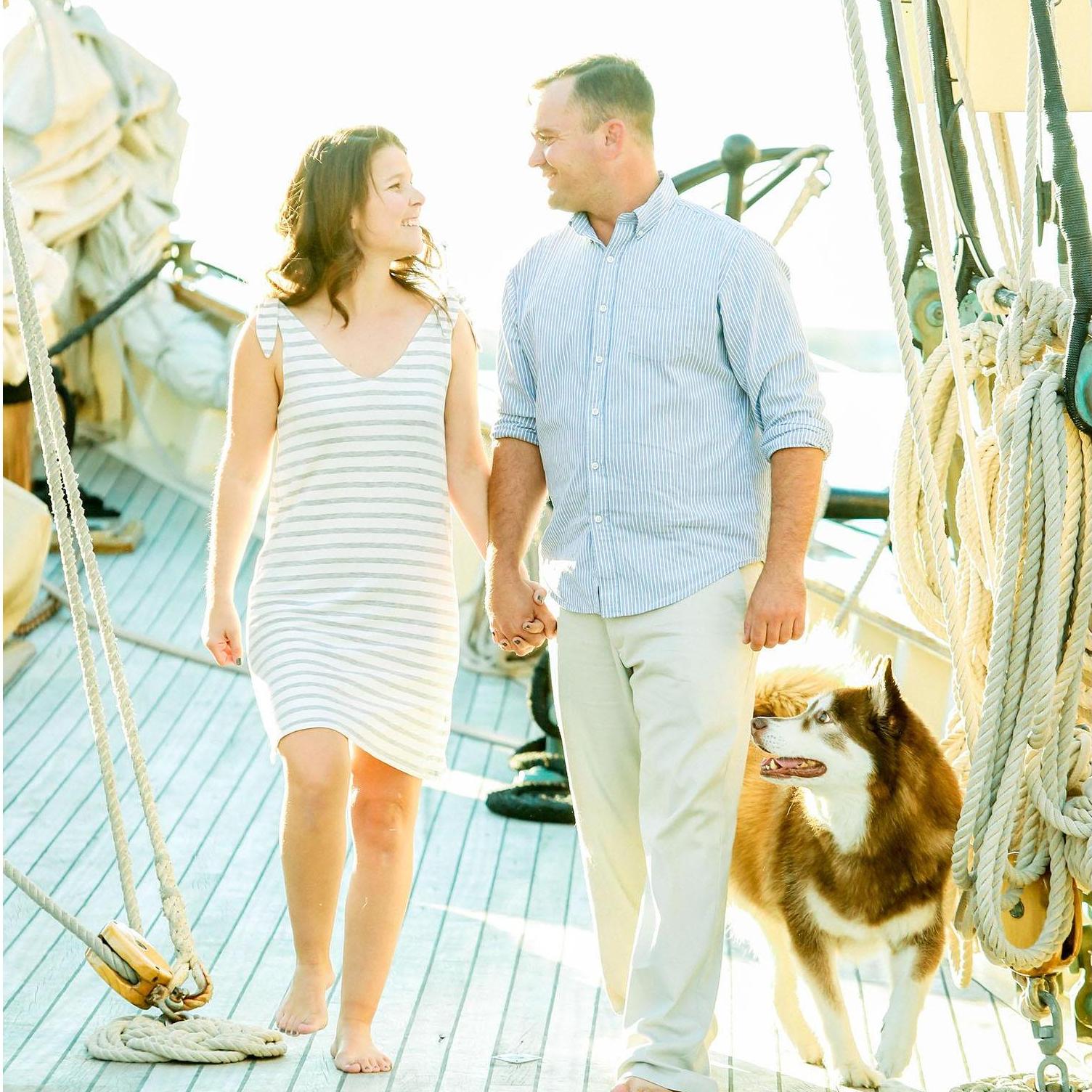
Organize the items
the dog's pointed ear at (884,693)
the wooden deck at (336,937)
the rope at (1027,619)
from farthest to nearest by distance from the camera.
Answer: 1. the wooden deck at (336,937)
2. the dog's pointed ear at (884,693)
3. the rope at (1027,619)

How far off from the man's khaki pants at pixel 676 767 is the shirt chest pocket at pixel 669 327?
37cm

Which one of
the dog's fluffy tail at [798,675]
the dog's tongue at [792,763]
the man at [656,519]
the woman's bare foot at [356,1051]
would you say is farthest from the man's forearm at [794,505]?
the woman's bare foot at [356,1051]

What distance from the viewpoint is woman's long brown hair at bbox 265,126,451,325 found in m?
2.89

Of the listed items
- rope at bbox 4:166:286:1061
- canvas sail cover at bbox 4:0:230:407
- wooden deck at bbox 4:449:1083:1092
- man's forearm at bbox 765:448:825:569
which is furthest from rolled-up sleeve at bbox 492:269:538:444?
canvas sail cover at bbox 4:0:230:407

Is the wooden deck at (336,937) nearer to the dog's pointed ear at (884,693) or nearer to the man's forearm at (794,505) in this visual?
the dog's pointed ear at (884,693)

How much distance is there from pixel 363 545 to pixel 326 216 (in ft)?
1.87

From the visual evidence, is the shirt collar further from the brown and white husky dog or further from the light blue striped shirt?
the brown and white husky dog

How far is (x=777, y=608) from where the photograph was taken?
2572mm

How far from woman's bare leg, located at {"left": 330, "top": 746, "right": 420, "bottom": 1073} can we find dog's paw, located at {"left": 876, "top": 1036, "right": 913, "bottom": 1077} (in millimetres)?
841

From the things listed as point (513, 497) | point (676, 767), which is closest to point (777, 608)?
point (676, 767)

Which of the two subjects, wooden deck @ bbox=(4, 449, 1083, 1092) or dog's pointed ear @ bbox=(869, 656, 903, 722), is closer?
dog's pointed ear @ bbox=(869, 656, 903, 722)

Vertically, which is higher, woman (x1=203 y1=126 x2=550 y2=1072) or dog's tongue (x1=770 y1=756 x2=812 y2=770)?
woman (x1=203 y1=126 x2=550 y2=1072)

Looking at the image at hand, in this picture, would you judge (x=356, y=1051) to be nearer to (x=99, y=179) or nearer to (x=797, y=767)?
(x=797, y=767)

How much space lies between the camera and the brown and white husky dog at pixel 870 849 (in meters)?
2.86
